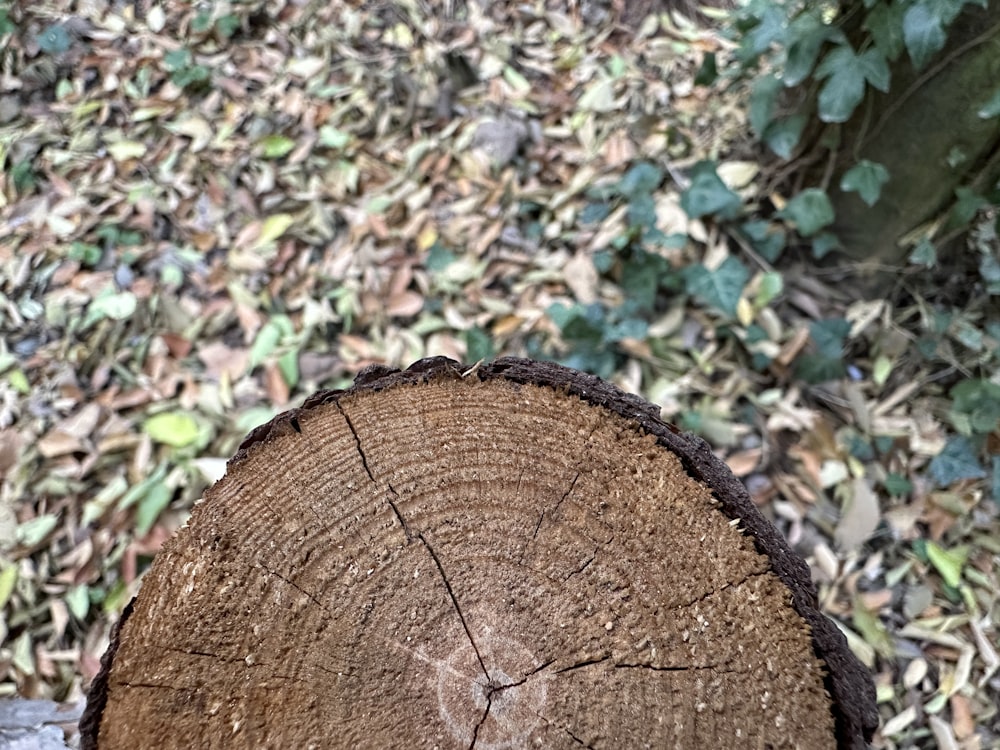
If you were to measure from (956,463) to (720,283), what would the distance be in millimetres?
675

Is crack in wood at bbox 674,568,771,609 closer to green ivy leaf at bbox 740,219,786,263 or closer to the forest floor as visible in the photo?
the forest floor

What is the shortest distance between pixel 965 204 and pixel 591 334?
3.02 feet

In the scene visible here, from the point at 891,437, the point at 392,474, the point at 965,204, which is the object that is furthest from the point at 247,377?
the point at 965,204

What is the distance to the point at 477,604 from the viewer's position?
0.77 metres

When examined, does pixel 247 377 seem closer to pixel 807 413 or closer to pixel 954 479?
pixel 807 413

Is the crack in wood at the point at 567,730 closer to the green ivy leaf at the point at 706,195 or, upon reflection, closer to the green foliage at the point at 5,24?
the green ivy leaf at the point at 706,195

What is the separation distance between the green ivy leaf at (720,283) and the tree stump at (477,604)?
0.97 metres

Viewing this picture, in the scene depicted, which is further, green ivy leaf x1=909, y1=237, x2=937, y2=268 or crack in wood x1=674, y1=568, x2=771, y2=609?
green ivy leaf x1=909, y1=237, x2=937, y2=268

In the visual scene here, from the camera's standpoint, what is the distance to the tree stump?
28.5 inches

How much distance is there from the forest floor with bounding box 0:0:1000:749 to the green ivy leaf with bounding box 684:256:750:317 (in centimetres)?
1

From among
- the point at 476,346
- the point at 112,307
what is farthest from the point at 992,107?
the point at 112,307

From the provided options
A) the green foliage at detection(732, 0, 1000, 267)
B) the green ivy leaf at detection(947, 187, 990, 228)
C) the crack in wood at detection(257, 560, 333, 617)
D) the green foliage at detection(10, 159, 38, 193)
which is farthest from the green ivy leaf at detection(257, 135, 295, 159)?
the green ivy leaf at detection(947, 187, 990, 228)

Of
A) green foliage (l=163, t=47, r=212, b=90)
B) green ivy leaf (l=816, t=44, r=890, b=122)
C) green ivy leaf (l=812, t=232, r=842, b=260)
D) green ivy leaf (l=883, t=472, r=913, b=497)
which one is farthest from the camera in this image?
green foliage (l=163, t=47, r=212, b=90)

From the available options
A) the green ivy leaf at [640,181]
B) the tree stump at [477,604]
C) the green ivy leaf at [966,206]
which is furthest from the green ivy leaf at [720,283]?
the tree stump at [477,604]
